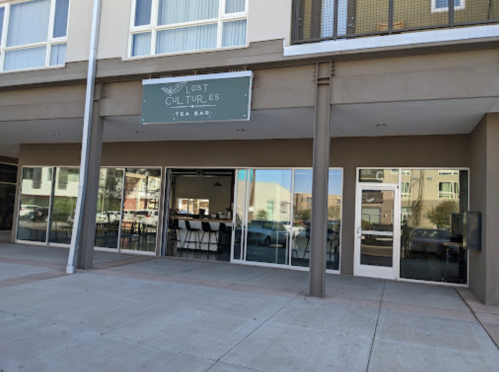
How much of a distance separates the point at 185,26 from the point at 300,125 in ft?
10.1

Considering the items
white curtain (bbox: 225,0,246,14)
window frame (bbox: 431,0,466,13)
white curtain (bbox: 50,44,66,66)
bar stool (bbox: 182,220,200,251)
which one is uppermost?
white curtain (bbox: 225,0,246,14)

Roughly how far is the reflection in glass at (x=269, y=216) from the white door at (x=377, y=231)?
5.50ft

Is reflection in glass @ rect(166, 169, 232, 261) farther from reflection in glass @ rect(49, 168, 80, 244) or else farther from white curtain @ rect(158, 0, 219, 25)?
white curtain @ rect(158, 0, 219, 25)

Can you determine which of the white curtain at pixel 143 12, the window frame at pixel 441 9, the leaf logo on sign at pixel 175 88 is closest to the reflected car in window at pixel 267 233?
the leaf logo on sign at pixel 175 88

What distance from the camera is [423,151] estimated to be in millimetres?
8117

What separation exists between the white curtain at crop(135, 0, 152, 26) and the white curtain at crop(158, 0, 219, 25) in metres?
0.25

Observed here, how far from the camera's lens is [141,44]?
8062 millimetres

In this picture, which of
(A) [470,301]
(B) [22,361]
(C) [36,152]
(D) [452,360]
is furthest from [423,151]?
(C) [36,152]

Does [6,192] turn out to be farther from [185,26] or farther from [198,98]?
[198,98]

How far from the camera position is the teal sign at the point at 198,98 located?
6.76 m

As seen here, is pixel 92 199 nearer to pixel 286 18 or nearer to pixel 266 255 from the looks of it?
pixel 266 255

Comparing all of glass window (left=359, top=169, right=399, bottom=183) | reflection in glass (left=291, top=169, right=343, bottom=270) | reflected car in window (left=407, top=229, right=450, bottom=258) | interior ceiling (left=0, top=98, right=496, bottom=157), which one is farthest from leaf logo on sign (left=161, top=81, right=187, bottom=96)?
reflected car in window (left=407, top=229, right=450, bottom=258)

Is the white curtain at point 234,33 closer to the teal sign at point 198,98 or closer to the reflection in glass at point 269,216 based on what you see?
the teal sign at point 198,98

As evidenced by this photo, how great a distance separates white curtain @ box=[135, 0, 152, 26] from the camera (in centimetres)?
812
